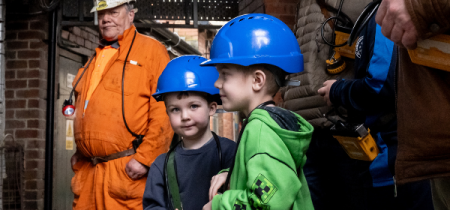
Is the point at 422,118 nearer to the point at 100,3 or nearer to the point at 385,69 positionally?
the point at 385,69

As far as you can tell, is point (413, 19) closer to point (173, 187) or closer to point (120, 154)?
point (173, 187)

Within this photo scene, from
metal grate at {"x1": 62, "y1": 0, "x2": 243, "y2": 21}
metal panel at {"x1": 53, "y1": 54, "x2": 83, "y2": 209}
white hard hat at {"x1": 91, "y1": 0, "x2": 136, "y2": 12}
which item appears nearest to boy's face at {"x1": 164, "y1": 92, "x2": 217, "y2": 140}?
white hard hat at {"x1": 91, "y1": 0, "x2": 136, "y2": 12}

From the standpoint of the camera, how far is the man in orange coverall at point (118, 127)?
2920 millimetres

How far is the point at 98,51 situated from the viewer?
342 cm

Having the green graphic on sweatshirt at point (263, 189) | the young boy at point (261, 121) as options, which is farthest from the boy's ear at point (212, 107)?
the green graphic on sweatshirt at point (263, 189)

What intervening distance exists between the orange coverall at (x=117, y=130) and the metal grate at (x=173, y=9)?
1.85 m

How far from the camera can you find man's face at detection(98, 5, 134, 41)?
3344 mm

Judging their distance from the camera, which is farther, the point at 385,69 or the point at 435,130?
the point at 385,69

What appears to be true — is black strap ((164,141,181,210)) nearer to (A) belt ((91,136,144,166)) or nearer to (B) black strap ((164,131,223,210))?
(B) black strap ((164,131,223,210))

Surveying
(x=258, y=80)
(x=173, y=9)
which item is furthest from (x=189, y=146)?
(x=173, y=9)

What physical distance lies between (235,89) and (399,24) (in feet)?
2.31

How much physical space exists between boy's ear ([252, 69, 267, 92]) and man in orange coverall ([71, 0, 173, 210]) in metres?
1.45

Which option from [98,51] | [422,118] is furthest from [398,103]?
[98,51]

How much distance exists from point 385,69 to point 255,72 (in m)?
0.59
